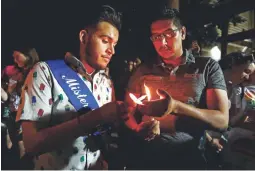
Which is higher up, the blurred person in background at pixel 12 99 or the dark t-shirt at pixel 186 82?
the dark t-shirt at pixel 186 82

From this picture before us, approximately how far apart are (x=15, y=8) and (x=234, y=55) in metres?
4.60

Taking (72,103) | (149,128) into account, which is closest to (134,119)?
(149,128)

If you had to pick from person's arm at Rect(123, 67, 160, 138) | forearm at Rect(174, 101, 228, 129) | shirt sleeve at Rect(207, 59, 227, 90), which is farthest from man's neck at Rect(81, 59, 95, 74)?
shirt sleeve at Rect(207, 59, 227, 90)

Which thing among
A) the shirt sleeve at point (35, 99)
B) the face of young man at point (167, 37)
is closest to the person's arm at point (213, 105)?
the face of young man at point (167, 37)

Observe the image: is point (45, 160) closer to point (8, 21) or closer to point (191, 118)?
point (191, 118)

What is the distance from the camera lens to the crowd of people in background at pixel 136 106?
8.70 feet

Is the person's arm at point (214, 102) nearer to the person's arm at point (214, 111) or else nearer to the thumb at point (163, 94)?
the person's arm at point (214, 111)

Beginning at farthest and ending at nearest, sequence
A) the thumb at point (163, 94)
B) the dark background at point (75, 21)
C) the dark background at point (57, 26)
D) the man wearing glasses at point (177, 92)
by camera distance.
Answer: the dark background at point (57, 26) < the dark background at point (75, 21) < the man wearing glasses at point (177, 92) < the thumb at point (163, 94)

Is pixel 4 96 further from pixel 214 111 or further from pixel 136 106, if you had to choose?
pixel 214 111

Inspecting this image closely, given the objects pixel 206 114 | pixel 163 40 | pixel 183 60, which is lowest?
pixel 206 114

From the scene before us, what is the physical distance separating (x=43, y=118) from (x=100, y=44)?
3.55 feet

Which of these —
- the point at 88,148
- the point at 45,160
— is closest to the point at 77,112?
the point at 88,148

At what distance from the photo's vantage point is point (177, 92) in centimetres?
323

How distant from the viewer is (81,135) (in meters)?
2.80
